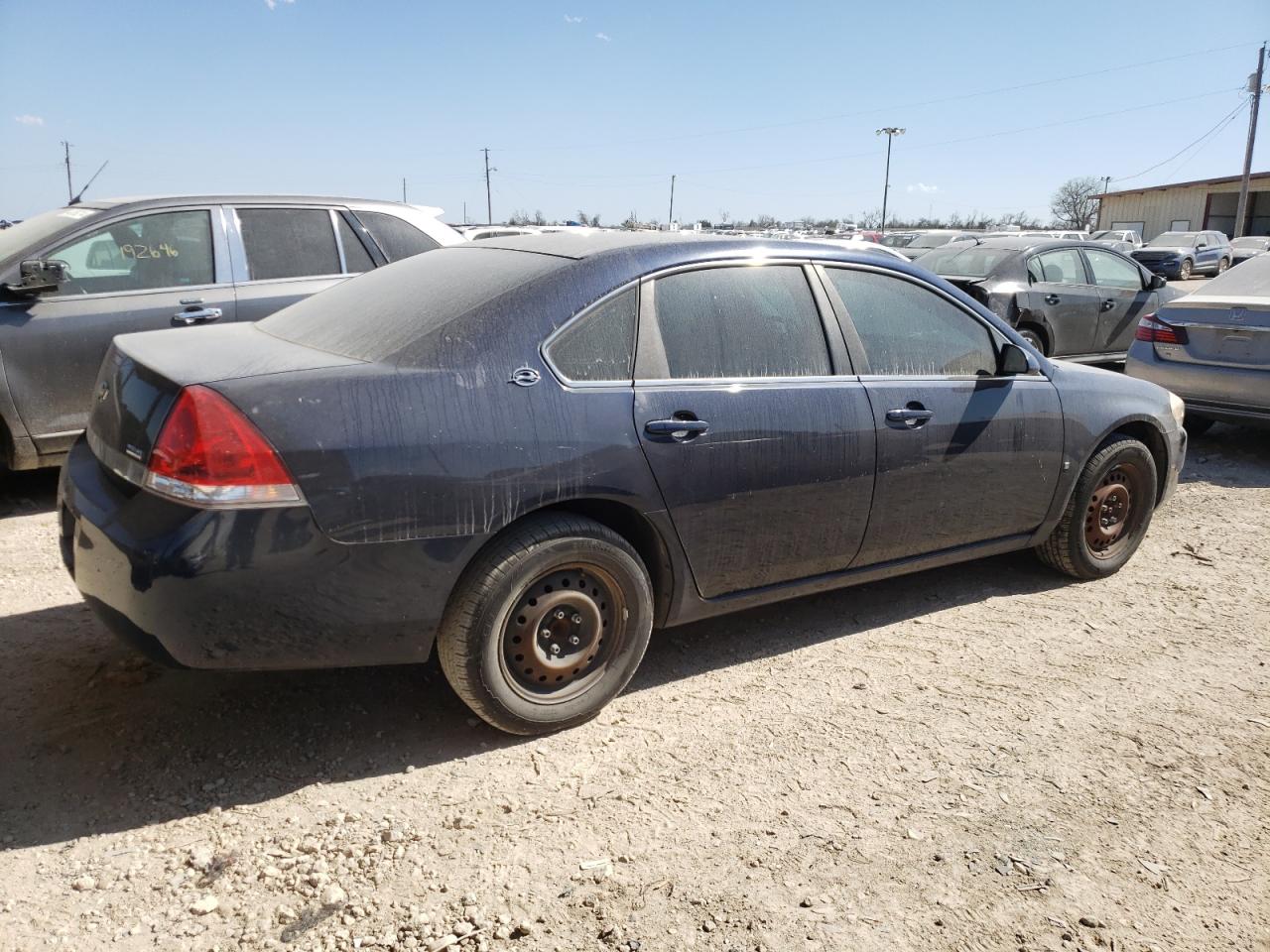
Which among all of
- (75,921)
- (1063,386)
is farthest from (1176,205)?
(75,921)

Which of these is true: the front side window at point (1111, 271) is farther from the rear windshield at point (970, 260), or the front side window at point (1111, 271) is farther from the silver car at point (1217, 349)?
the silver car at point (1217, 349)

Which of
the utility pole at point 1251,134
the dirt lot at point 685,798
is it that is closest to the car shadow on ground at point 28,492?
the dirt lot at point 685,798

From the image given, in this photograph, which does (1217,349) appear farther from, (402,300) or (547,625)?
(402,300)

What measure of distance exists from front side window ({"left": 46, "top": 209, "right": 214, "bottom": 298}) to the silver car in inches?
270

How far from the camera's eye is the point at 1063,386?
431 centimetres

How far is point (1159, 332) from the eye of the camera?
7.56m

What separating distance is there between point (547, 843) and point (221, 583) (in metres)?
Answer: 1.11

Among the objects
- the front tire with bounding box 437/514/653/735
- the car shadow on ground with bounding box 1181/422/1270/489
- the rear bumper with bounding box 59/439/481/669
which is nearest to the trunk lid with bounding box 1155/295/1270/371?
the car shadow on ground with bounding box 1181/422/1270/489

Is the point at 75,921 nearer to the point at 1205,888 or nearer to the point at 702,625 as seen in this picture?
the point at 702,625

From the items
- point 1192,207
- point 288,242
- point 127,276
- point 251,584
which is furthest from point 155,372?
point 1192,207

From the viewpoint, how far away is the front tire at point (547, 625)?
112 inches

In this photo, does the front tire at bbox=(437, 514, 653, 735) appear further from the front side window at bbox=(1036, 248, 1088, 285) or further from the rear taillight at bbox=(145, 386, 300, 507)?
the front side window at bbox=(1036, 248, 1088, 285)

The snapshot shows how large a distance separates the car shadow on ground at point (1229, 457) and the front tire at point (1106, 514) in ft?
8.00

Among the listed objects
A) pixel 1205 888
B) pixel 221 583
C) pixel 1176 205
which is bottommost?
pixel 1205 888
